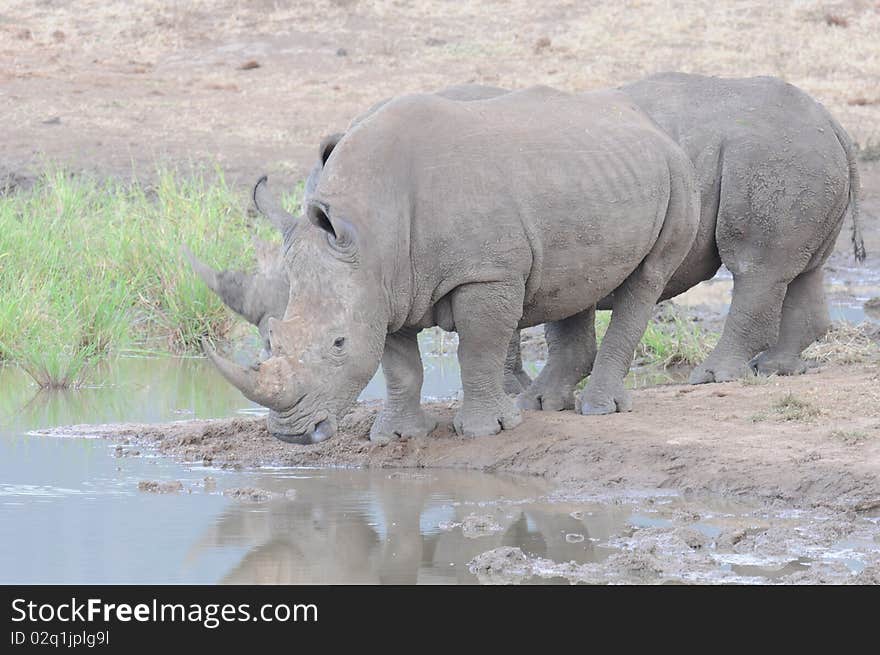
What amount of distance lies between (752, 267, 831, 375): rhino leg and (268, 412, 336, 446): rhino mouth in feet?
11.6

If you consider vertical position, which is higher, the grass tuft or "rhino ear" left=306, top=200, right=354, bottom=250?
"rhino ear" left=306, top=200, right=354, bottom=250

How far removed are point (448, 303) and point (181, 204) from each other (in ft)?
15.5

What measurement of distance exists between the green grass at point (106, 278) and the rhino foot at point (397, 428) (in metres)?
2.38

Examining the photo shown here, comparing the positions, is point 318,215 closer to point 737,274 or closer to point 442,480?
point 442,480

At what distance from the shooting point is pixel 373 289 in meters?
6.93

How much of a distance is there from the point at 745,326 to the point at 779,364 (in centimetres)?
40

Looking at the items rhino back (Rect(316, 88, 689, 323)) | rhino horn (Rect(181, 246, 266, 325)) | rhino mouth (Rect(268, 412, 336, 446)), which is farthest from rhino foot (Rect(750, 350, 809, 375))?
rhino mouth (Rect(268, 412, 336, 446))

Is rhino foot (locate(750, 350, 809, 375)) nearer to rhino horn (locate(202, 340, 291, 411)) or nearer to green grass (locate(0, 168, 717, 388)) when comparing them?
green grass (locate(0, 168, 717, 388))

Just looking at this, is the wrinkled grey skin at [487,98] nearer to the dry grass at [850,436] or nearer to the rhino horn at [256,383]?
the rhino horn at [256,383]

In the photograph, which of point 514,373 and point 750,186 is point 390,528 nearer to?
point 514,373

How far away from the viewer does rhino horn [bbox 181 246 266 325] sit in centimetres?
728

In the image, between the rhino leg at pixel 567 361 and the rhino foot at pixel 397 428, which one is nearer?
the rhino foot at pixel 397 428

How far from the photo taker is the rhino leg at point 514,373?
29.3 ft

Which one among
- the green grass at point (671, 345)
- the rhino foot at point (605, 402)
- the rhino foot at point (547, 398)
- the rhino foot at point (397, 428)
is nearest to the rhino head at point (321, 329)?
the rhino foot at point (397, 428)
